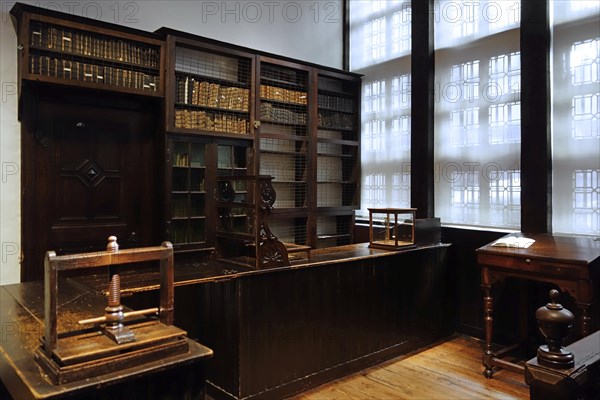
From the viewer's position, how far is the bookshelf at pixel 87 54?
9.80 feet

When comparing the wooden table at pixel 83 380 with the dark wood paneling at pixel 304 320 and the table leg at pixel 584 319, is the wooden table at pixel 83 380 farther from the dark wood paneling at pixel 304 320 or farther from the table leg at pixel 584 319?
the table leg at pixel 584 319

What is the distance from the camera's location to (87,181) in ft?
11.2

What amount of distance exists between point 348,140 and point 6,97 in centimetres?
327

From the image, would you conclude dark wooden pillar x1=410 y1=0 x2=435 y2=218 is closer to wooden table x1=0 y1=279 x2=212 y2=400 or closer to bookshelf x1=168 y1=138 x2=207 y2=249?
bookshelf x1=168 y1=138 x2=207 y2=249

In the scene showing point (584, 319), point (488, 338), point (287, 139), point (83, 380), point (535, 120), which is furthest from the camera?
point (287, 139)

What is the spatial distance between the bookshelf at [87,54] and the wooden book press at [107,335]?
228cm

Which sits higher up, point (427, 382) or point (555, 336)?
point (555, 336)

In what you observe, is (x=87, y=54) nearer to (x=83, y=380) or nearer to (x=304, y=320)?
(x=304, y=320)

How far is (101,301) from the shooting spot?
1.76 meters

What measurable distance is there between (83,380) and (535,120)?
11.7 feet

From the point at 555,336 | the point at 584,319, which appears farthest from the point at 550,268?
the point at 555,336

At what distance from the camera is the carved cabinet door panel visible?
3227mm

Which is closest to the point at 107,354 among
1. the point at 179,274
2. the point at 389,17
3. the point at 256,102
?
the point at 179,274

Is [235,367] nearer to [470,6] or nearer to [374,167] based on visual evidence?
[374,167]
